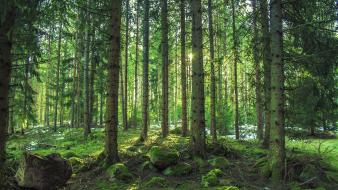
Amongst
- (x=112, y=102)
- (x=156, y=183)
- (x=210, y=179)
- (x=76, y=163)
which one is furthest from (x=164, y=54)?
(x=210, y=179)

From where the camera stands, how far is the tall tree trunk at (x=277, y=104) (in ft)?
26.0

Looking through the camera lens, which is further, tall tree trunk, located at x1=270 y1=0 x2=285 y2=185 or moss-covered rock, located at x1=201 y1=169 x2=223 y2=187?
tall tree trunk, located at x1=270 y1=0 x2=285 y2=185

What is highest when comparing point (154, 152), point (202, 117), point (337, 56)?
point (337, 56)

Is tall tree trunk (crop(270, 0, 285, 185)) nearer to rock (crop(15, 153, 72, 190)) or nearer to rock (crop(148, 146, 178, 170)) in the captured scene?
rock (crop(148, 146, 178, 170))

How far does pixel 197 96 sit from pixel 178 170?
2.40 metres

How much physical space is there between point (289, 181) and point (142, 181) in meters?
3.56

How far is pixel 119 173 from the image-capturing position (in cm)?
866

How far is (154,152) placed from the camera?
926 centimetres

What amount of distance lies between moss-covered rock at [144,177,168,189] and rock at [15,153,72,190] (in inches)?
89.0

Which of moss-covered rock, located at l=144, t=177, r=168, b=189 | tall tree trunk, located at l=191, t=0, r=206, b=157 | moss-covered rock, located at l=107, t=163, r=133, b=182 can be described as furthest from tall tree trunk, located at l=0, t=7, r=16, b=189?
tall tree trunk, located at l=191, t=0, r=206, b=157

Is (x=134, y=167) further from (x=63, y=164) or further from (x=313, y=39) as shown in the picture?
(x=313, y=39)

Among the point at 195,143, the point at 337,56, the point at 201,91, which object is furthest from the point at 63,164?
the point at 337,56

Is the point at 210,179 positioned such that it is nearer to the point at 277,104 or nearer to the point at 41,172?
the point at 277,104

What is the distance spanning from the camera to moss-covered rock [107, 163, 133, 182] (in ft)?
28.1
